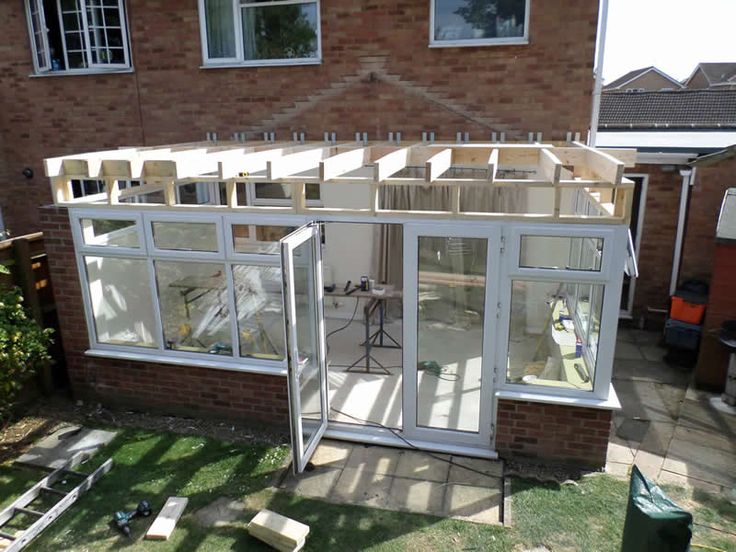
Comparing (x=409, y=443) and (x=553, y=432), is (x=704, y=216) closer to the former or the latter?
(x=553, y=432)

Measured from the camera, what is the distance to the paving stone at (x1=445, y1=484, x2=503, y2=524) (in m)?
4.53

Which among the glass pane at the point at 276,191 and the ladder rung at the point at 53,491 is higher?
the glass pane at the point at 276,191

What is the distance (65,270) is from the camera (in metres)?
5.95

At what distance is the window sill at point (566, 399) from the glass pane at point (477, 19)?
4.62 metres

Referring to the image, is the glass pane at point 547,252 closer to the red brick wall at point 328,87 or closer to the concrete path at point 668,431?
the concrete path at point 668,431

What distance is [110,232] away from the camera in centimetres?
583

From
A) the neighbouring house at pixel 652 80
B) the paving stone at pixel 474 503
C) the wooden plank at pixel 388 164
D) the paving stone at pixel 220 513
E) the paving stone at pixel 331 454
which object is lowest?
the paving stone at pixel 220 513

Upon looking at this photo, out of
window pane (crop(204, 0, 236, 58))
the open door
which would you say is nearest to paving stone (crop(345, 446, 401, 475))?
the open door

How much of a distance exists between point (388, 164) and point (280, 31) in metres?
4.02

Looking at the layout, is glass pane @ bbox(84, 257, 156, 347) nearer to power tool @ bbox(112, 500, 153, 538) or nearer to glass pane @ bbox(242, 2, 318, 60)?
power tool @ bbox(112, 500, 153, 538)

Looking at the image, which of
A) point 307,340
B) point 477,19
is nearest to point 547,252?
point 307,340

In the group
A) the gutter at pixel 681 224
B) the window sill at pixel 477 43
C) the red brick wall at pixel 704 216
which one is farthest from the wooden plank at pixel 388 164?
the gutter at pixel 681 224

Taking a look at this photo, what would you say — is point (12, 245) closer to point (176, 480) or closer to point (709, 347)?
point (176, 480)

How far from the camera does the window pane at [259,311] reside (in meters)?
5.48
